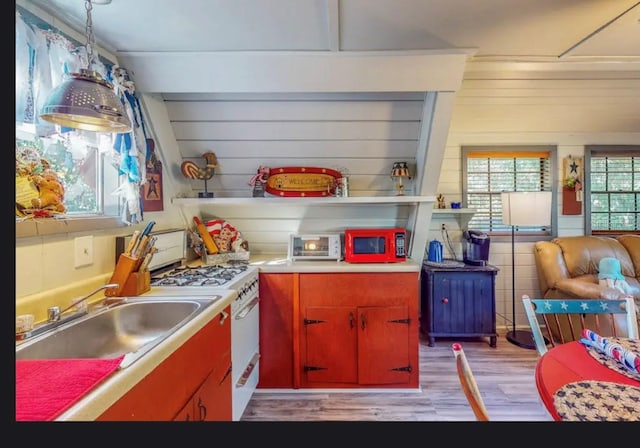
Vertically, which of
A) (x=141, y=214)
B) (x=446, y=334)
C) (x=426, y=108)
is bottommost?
(x=446, y=334)

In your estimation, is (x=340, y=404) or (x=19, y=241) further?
(x=340, y=404)

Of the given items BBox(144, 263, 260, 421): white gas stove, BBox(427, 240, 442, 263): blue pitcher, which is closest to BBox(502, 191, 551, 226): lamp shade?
BBox(427, 240, 442, 263): blue pitcher

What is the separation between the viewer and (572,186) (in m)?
3.30

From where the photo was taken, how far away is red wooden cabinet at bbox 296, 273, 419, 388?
2246mm

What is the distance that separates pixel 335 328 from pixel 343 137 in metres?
1.37

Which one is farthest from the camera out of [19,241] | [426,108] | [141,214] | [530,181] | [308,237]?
[530,181]

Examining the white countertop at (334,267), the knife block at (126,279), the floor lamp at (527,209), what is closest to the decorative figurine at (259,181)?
the white countertop at (334,267)

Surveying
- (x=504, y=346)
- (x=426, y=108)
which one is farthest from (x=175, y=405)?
(x=504, y=346)

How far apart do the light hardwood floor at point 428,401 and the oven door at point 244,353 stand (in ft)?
0.79

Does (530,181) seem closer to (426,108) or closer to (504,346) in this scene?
(504,346)

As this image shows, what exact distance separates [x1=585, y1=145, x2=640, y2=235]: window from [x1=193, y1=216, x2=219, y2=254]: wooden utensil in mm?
3810

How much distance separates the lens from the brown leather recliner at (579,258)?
2.94m

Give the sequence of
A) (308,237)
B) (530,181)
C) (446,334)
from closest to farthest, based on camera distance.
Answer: (308,237), (446,334), (530,181)

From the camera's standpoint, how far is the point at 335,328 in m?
2.26
